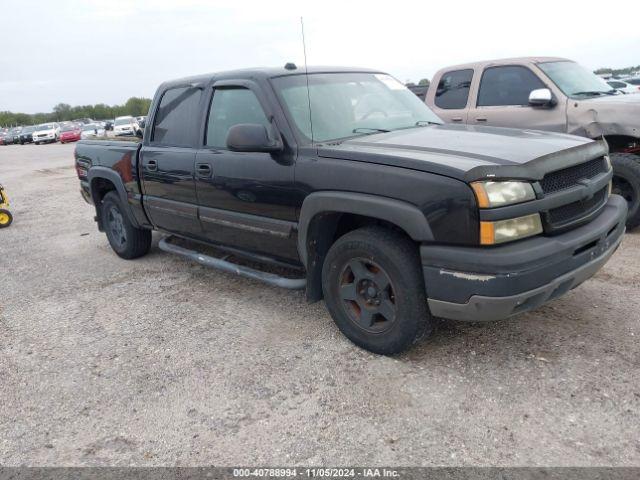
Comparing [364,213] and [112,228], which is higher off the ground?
[364,213]

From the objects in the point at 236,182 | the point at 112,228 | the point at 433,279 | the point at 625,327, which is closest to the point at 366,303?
the point at 433,279

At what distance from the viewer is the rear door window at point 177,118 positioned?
442 cm

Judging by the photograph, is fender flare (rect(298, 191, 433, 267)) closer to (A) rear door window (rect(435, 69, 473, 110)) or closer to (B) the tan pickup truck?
(B) the tan pickup truck

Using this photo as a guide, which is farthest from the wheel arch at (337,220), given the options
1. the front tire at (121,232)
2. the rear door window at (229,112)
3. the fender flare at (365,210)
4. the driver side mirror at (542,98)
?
the driver side mirror at (542,98)

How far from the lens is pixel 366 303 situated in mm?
3275

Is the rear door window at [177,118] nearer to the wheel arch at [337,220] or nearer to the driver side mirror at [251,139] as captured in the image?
the driver side mirror at [251,139]

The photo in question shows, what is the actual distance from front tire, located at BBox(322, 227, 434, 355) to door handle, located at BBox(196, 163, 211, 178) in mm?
1314

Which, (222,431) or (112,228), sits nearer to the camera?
(222,431)

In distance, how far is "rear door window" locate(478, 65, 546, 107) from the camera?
6066mm

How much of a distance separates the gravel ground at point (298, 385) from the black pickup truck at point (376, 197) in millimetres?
380

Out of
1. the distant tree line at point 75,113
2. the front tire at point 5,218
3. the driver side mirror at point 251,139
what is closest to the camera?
the driver side mirror at point 251,139

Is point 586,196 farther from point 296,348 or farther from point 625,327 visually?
point 296,348

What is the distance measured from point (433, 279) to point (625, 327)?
1.56 metres

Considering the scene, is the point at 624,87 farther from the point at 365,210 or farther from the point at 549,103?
the point at 365,210
